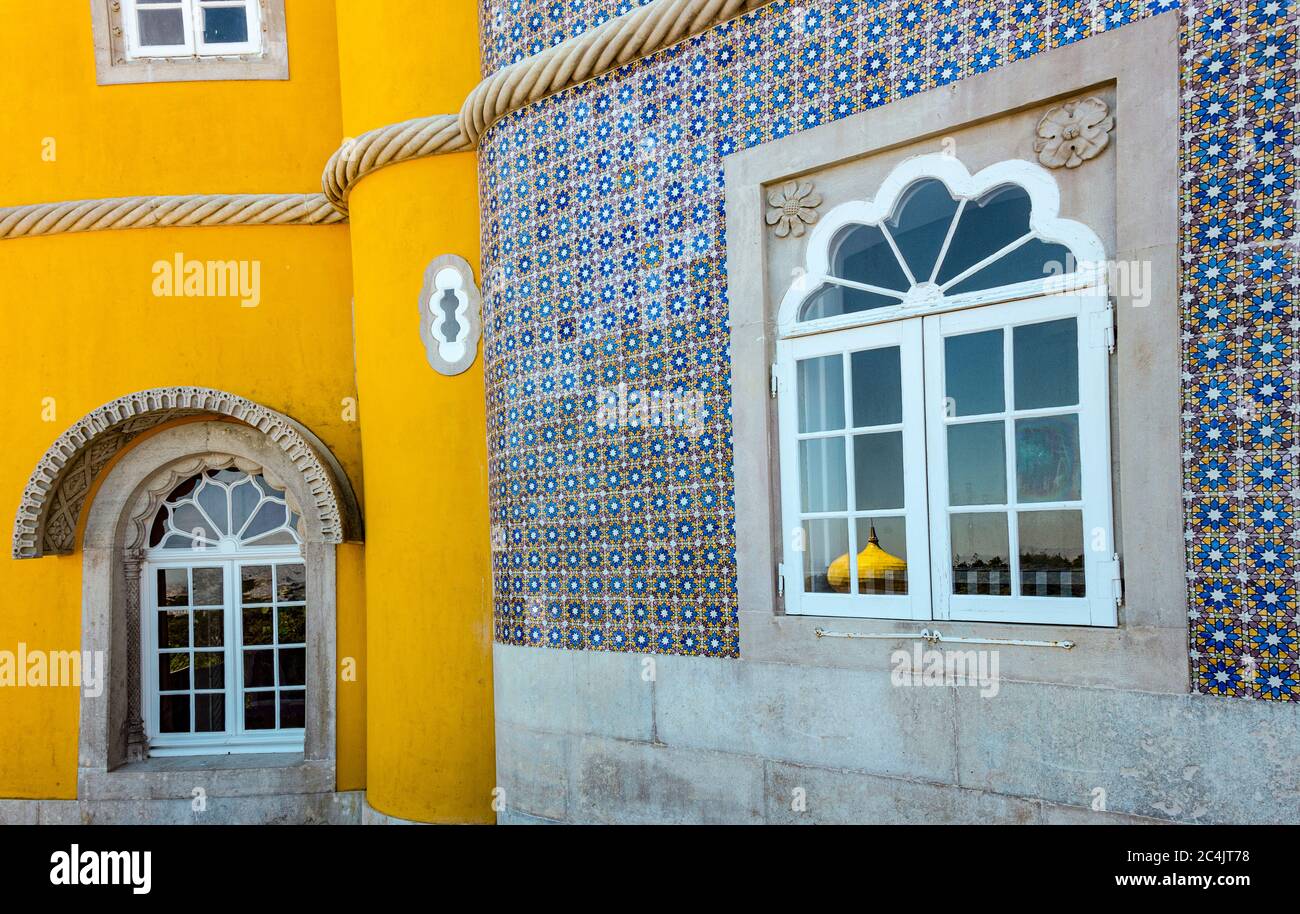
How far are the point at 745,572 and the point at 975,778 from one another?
116cm

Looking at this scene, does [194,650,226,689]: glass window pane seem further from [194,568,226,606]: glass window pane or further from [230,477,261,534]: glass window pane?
[230,477,261,534]: glass window pane

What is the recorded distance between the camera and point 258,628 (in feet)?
22.1

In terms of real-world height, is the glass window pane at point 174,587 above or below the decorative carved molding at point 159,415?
below

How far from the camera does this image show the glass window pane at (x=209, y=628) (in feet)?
22.2

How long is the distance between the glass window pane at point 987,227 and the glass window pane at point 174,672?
5.35 meters

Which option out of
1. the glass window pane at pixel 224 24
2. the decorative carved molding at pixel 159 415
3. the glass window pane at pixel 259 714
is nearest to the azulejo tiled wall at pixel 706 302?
the decorative carved molding at pixel 159 415

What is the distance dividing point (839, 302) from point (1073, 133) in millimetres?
1035

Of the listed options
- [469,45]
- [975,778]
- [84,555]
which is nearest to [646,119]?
[469,45]

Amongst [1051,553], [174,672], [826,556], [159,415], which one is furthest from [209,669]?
[1051,553]

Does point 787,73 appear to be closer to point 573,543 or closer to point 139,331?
point 573,543

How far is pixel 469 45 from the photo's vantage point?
5.90 m

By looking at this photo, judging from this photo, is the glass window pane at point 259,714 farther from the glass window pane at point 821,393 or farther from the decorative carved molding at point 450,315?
the glass window pane at point 821,393

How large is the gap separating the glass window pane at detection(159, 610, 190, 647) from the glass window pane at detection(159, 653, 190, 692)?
0.08 m

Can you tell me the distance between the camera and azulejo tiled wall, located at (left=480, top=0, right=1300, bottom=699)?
3070 millimetres
